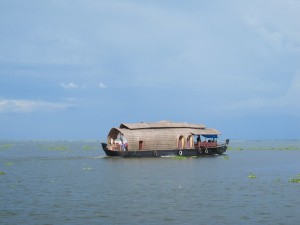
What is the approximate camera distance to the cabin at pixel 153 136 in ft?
182

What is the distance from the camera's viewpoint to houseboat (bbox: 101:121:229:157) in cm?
5559

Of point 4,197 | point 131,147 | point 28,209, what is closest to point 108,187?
point 4,197

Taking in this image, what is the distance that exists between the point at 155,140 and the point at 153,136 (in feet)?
1.81

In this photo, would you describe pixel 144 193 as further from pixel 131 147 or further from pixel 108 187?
pixel 131 147

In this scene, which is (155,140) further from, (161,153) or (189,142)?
(189,142)

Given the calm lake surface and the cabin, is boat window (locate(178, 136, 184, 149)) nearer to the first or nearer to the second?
the cabin

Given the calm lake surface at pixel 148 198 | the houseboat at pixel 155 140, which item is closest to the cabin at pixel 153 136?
the houseboat at pixel 155 140

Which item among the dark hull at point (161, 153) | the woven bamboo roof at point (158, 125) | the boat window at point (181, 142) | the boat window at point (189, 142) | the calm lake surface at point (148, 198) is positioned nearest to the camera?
the calm lake surface at point (148, 198)

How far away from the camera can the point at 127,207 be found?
76.0ft

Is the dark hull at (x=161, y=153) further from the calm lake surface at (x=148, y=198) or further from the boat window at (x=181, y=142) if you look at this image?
the calm lake surface at (x=148, y=198)

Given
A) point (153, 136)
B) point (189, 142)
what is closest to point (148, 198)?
point (153, 136)

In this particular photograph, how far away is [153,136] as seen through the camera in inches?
2228

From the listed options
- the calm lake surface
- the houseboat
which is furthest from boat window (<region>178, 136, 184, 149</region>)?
the calm lake surface

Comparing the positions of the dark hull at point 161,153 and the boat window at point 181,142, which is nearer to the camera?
the dark hull at point 161,153
